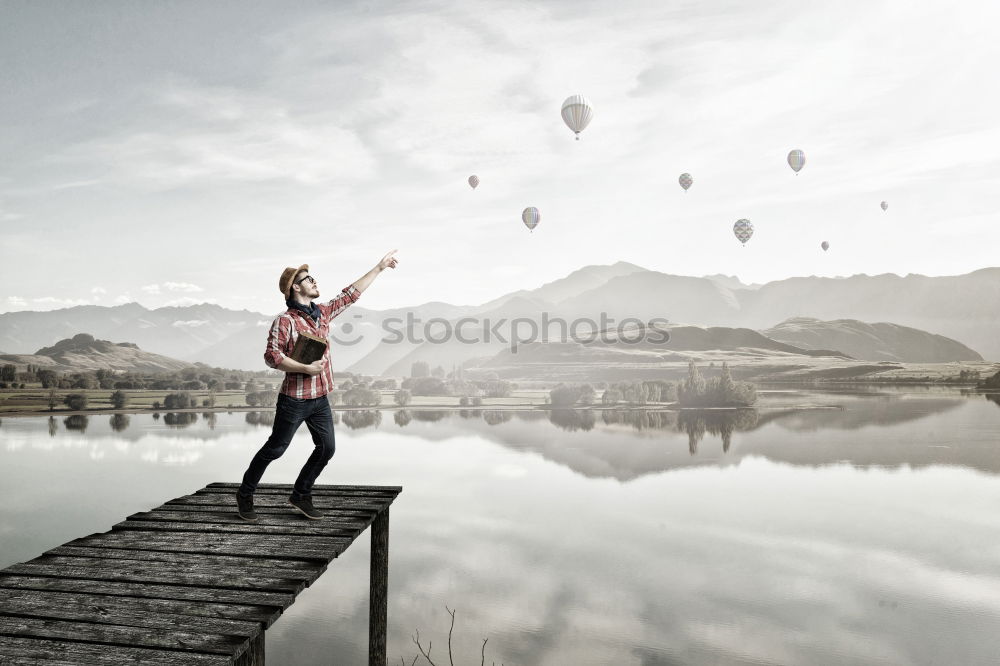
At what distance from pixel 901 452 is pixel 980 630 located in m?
48.9

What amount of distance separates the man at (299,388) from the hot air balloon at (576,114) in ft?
232

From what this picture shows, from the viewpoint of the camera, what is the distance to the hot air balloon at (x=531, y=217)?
326 feet

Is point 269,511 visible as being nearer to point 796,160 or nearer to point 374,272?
point 374,272

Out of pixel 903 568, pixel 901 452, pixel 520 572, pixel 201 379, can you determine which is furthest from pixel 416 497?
pixel 201 379

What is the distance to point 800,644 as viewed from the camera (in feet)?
78.1

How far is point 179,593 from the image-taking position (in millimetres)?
5227

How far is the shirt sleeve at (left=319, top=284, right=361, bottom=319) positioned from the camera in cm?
795

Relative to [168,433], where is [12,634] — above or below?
above

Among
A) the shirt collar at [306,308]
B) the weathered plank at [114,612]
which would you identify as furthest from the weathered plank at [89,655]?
the shirt collar at [306,308]

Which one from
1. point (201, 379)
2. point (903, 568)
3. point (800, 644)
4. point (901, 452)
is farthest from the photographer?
point (201, 379)

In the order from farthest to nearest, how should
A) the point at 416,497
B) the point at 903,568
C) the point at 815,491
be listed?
the point at 815,491 → the point at 416,497 → the point at 903,568

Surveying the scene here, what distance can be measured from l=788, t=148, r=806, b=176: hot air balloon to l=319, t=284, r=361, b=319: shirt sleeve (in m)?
103

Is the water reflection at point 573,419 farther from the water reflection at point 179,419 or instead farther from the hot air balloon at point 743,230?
the water reflection at point 179,419

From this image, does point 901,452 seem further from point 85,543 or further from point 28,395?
point 28,395
